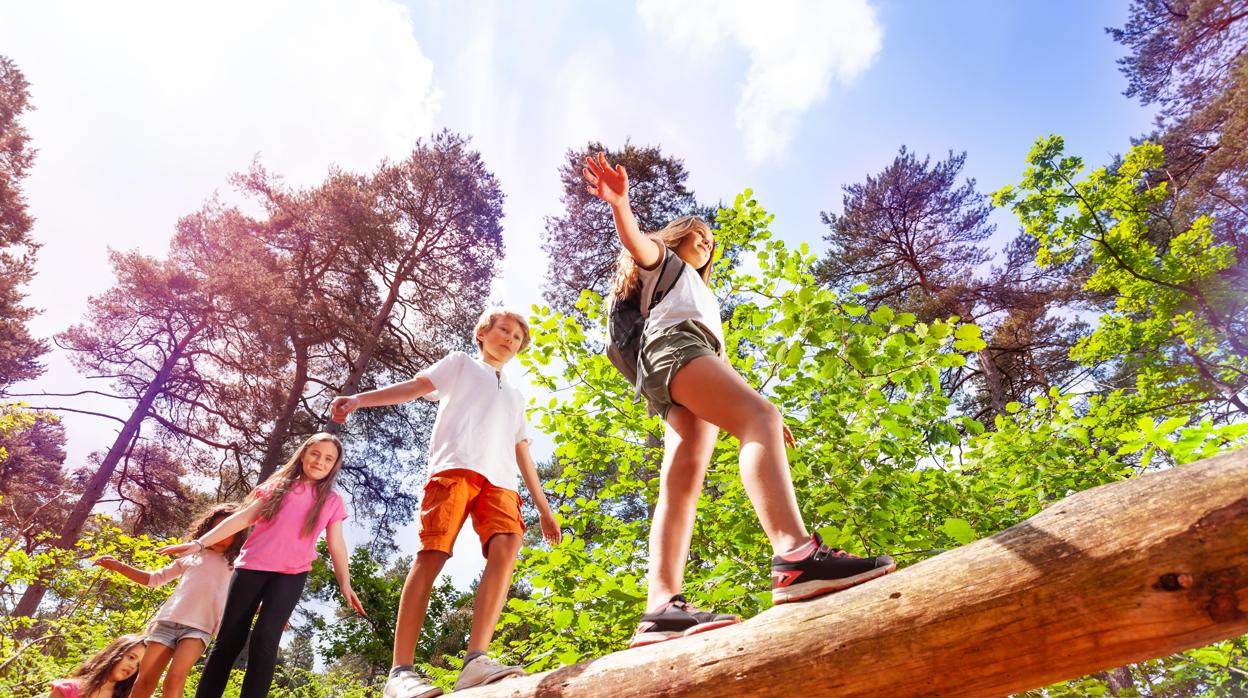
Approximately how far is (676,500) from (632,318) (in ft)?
2.36

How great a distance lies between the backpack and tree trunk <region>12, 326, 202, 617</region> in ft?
39.6

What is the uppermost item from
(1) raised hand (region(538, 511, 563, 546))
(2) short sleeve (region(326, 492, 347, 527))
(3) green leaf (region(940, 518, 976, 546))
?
(2) short sleeve (region(326, 492, 347, 527))

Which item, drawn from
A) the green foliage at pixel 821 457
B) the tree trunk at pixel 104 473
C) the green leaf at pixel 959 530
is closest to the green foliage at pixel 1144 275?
the green foliage at pixel 821 457

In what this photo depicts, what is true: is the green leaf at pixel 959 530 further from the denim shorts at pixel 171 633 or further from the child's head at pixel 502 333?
the denim shorts at pixel 171 633

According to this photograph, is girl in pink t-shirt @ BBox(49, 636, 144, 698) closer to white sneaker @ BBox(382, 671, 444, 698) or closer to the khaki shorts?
white sneaker @ BBox(382, 671, 444, 698)

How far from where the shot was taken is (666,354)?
2.23m

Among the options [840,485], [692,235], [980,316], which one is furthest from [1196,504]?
[980,316]

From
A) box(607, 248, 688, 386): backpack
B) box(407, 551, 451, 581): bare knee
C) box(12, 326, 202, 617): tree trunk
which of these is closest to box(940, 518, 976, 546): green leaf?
Result: box(607, 248, 688, 386): backpack

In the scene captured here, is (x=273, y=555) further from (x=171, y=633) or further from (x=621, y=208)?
(x=621, y=208)

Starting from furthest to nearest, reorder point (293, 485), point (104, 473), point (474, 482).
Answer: point (104, 473), point (293, 485), point (474, 482)

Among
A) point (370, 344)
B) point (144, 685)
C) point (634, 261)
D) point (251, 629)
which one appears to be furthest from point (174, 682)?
point (370, 344)

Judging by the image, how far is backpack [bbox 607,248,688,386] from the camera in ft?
7.91

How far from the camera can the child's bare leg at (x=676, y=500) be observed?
6.83 feet

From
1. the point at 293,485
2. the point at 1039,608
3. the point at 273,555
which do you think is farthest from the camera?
the point at 293,485
